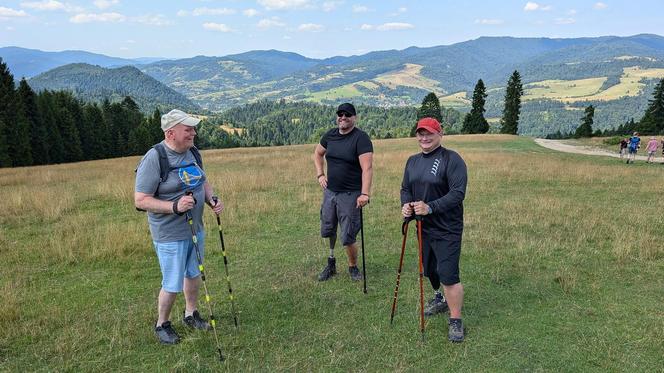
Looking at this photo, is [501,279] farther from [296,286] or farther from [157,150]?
[157,150]

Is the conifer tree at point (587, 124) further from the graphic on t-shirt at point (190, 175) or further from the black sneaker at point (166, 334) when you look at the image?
the black sneaker at point (166, 334)

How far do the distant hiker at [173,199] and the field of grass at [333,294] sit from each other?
2.48ft

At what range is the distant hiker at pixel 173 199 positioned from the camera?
3932mm

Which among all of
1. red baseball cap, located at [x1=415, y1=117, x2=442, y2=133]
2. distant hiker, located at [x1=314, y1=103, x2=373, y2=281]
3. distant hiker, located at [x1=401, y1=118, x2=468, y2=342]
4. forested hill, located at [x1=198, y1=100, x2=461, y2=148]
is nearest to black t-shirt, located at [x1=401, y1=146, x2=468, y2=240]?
distant hiker, located at [x1=401, y1=118, x2=468, y2=342]

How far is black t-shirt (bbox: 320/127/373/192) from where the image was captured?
585 cm

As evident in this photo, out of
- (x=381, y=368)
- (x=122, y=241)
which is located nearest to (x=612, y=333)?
(x=381, y=368)

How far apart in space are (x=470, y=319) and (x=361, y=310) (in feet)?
4.59

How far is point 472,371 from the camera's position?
13.4 ft

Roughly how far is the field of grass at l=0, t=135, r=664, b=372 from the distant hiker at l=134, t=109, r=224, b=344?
29.8 inches

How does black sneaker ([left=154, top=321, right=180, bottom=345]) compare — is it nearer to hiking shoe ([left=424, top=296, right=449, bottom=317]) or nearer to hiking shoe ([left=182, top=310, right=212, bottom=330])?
hiking shoe ([left=182, top=310, right=212, bottom=330])

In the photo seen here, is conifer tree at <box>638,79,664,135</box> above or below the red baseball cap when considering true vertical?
below

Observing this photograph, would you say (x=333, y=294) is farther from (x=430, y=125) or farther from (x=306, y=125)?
(x=306, y=125)

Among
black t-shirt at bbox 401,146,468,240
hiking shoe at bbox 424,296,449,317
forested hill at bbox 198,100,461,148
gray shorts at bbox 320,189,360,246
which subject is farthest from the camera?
forested hill at bbox 198,100,461,148

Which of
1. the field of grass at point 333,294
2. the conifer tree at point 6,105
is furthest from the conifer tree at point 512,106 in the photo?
the conifer tree at point 6,105
